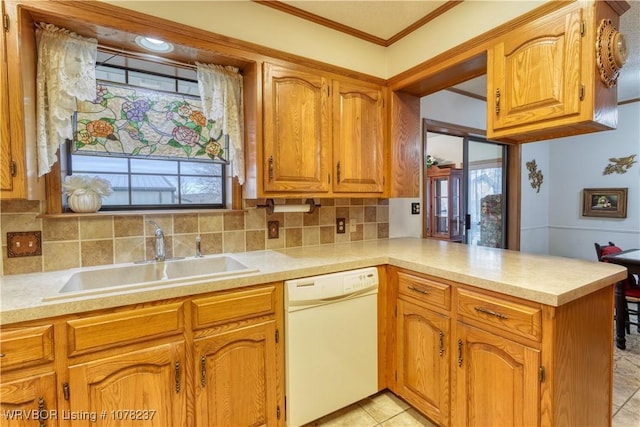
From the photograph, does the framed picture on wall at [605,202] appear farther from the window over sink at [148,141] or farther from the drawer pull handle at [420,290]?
the window over sink at [148,141]

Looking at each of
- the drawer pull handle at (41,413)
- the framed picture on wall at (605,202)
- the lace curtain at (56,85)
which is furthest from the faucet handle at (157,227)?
the framed picture on wall at (605,202)

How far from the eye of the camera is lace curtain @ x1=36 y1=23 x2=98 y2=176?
1.43 metres

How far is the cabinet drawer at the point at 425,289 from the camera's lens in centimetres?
156

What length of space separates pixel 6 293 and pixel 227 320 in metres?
0.85

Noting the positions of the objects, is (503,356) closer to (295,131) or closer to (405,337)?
(405,337)

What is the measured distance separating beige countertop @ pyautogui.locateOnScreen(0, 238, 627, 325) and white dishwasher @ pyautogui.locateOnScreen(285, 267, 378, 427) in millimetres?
103

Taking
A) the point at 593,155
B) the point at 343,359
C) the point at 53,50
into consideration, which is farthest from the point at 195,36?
the point at 593,155

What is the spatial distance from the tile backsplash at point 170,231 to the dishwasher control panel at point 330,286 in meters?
0.61

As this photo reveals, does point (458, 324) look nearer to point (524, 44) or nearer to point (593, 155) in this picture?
point (524, 44)

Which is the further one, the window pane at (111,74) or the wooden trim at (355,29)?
the wooden trim at (355,29)

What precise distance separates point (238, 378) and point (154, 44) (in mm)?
1784

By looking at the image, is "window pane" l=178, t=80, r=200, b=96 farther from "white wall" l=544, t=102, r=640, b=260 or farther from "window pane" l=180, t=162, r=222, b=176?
"white wall" l=544, t=102, r=640, b=260

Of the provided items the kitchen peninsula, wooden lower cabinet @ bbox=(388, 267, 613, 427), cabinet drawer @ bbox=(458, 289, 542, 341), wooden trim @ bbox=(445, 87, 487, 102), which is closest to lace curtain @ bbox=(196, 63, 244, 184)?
the kitchen peninsula

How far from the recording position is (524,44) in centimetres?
154
